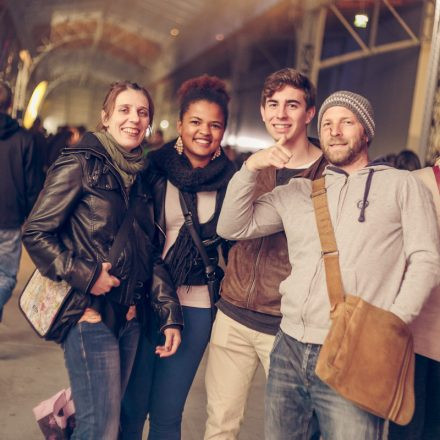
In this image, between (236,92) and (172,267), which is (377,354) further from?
(236,92)

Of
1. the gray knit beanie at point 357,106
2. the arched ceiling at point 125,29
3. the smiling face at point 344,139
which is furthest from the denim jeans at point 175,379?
the arched ceiling at point 125,29

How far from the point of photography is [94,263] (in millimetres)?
2611

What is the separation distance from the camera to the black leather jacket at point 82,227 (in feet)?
8.53

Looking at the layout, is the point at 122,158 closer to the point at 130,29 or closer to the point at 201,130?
the point at 201,130

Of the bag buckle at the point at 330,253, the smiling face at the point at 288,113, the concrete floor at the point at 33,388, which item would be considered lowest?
the concrete floor at the point at 33,388

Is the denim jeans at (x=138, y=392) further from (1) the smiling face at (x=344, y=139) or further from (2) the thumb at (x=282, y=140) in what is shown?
(1) the smiling face at (x=344, y=139)

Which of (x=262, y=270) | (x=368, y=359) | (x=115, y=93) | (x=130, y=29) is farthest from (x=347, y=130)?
(x=130, y=29)

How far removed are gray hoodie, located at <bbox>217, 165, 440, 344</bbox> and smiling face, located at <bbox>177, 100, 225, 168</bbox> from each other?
31.2 inches

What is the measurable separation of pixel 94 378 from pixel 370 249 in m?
1.18

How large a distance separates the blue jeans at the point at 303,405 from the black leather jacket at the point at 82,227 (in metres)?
0.69

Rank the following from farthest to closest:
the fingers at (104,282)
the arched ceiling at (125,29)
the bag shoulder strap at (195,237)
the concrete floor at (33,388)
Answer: the arched ceiling at (125,29) < the concrete floor at (33,388) < the bag shoulder strap at (195,237) < the fingers at (104,282)

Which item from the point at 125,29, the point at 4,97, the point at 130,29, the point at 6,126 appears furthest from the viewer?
the point at 125,29

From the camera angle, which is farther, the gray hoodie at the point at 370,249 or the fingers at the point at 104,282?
the fingers at the point at 104,282

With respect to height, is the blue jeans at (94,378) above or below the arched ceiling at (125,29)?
below
